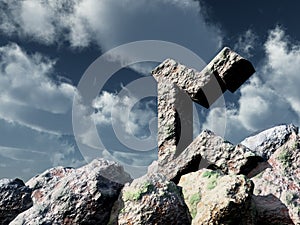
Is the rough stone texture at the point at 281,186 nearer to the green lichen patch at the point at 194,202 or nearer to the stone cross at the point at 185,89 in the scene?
the green lichen patch at the point at 194,202

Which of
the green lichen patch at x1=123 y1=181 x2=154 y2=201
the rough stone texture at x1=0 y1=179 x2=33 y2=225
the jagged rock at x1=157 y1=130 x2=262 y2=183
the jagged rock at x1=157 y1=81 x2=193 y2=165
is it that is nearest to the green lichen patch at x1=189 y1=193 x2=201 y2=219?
the green lichen patch at x1=123 y1=181 x2=154 y2=201

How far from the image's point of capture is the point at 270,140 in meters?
8.62

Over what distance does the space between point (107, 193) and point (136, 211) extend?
708mm

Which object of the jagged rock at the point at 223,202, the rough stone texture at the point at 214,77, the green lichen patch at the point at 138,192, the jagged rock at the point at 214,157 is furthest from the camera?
the rough stone texture at the point at 214,77

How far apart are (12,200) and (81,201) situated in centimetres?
200

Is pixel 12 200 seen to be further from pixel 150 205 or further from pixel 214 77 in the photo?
pixel 214 77

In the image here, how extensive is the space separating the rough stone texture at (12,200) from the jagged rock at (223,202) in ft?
11.1

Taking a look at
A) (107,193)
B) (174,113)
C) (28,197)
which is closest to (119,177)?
(107,193)

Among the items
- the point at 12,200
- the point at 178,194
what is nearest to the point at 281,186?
the point at 178,194

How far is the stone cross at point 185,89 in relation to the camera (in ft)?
29.6

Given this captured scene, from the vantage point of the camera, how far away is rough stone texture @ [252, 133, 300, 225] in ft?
22.1

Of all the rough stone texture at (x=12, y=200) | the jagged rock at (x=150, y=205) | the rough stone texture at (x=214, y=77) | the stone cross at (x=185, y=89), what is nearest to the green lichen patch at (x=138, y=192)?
the jagged rock at (x=150, y=205)

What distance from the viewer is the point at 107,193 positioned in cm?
671

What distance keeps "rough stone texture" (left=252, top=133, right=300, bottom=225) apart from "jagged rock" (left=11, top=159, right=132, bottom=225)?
2.73 metres
